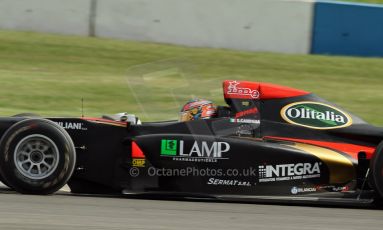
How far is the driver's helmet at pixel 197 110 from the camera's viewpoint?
22.9ft

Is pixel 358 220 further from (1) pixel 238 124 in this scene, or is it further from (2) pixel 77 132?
(2) pixel 77 132

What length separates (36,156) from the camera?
6.75m

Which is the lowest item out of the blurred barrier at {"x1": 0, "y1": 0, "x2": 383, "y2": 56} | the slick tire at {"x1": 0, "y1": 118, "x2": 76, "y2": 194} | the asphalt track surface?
the asphalt track surface

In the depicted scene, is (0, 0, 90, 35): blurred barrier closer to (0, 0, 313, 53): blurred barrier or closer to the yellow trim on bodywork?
A: (0, 0, 313, 53): blurred barrier

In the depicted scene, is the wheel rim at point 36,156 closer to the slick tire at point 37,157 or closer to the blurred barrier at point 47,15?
the slick tire at point 37,157

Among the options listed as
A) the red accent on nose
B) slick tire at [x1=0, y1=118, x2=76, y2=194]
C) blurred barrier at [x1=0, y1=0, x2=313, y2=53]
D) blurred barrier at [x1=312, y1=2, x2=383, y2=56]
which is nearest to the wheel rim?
slick tire at [x1=0, y1=118, x2=76, y2=194]

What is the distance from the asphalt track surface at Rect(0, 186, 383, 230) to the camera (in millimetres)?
5602

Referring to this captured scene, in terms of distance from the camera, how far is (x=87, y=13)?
54.4 feet

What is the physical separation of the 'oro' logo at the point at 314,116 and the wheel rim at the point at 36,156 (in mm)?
2048

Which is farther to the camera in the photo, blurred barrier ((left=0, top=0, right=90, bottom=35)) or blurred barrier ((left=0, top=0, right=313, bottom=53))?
blurred barrier ((left=0, top=0, right=90, bottom=35))

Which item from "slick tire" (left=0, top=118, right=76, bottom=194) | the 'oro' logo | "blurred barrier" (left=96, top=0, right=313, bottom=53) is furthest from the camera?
"blurred barrier" (left=96, top=0, right=313, bottom=53)

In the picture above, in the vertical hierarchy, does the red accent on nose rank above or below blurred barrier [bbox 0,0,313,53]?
below

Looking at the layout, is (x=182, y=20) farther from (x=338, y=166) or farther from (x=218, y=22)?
(x=338, y=166)

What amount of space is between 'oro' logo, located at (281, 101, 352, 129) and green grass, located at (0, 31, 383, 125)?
560 centimetres
